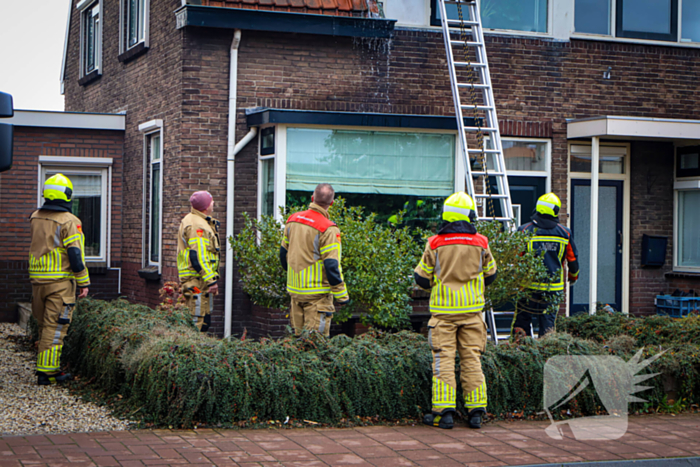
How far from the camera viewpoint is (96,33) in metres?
15.5

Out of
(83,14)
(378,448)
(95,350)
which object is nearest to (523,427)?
(378,448)

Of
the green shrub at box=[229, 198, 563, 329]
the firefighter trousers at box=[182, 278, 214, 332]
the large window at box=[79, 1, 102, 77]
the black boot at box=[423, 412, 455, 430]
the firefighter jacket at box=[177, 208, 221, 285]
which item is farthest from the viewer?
the large window at box=[79, 1, 102, 77]

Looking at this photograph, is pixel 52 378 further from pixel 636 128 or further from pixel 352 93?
pixel 636 128

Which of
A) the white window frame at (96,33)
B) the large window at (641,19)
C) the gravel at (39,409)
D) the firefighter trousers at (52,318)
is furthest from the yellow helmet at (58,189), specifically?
the large window at (641,19)

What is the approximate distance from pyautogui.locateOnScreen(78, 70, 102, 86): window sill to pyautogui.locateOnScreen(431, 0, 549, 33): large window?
688cm

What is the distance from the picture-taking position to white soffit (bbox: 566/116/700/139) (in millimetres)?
11312

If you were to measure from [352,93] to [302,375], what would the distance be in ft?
18.1

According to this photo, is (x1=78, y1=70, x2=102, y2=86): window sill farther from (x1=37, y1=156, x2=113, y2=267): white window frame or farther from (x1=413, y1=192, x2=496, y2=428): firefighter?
(x1=413, y1=192, x2=496, y2=428): firefighter

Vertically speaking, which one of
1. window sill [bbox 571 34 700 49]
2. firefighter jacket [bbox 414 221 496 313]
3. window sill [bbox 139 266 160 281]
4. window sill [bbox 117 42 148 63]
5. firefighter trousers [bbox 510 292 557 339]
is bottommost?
firefighter trousers [bbox 510 292 557 339]

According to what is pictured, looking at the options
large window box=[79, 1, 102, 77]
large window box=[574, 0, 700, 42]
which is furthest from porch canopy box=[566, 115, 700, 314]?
large window box=[79, 1, 102, 77]

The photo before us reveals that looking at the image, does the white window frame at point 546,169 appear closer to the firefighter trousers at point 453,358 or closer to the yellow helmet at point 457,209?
the yellow helmet at point 457,209

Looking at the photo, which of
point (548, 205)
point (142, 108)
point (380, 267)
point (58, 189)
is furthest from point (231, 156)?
point (548, 205)

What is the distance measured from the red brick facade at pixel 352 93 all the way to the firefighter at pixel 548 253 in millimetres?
2709

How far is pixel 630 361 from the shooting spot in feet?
25.1
